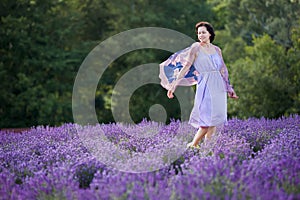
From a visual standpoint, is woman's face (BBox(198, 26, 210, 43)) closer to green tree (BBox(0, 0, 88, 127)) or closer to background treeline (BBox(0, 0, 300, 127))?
background treeline (BBox(0, 0, 300, 127))

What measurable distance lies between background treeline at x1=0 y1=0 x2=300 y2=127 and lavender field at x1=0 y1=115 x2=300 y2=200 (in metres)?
5.64

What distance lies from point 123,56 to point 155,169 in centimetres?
1350

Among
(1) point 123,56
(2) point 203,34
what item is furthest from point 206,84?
(1) point 123,56

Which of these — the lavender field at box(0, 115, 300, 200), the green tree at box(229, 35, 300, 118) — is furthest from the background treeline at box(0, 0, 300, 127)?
the lavender field at box(0, 115, 300, 200)

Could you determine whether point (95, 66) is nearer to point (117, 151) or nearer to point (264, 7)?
point (264, 7)

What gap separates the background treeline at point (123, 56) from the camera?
11.4 m

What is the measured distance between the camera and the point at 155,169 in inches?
147

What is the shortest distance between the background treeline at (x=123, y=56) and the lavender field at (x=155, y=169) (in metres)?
5.64

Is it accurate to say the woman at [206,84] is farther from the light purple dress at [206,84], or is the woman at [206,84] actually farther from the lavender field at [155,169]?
the lavender field at [155,169]

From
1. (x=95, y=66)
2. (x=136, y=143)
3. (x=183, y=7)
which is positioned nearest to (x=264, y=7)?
(x=183, y=7)

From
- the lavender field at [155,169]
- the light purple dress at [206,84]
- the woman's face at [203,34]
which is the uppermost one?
the woman's face at [203,34]

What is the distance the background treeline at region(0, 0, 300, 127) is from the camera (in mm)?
11375

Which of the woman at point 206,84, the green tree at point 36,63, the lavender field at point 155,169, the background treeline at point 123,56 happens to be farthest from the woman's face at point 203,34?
the green tree at point 36,63

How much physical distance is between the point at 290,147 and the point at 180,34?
13.6 m
